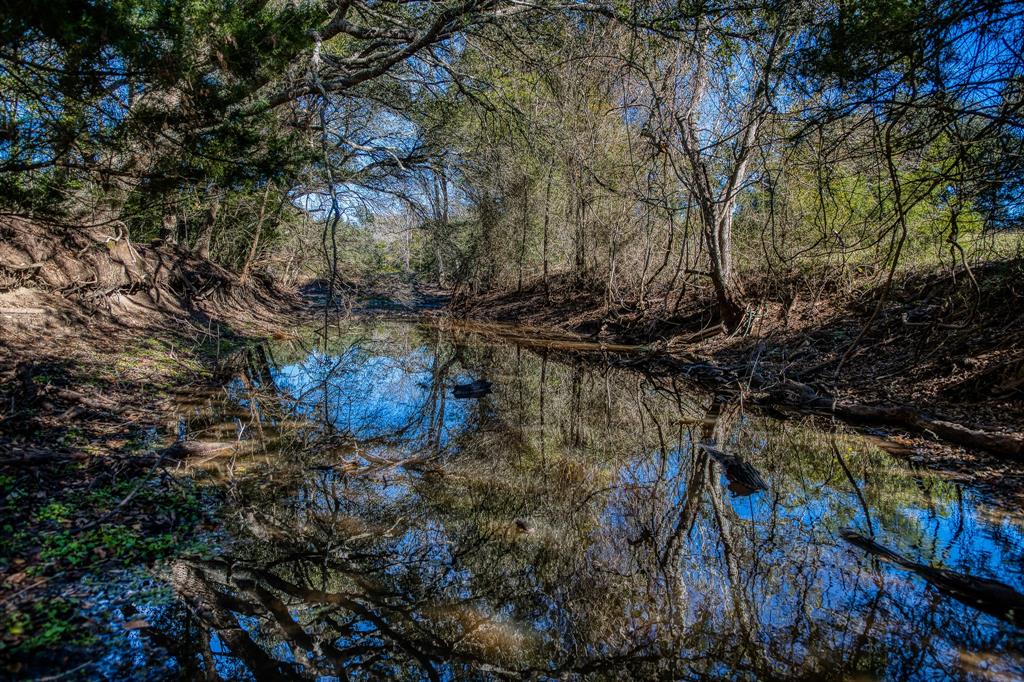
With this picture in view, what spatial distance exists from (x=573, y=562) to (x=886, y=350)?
649cm

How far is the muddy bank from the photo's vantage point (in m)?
5.33

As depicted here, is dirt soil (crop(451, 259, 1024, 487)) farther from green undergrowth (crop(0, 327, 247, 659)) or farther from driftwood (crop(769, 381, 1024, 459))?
green undergrowth (crop(0, 327, 247, 659))

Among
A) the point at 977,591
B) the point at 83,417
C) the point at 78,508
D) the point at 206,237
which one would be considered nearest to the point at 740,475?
the point at 977,591

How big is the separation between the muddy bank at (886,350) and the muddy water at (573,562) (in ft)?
3.63

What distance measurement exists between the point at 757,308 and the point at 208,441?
9.09m

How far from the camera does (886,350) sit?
7.11 m

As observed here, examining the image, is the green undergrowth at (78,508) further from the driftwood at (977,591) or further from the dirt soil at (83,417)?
the driftwood at (977,591)

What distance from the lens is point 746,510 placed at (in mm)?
3551

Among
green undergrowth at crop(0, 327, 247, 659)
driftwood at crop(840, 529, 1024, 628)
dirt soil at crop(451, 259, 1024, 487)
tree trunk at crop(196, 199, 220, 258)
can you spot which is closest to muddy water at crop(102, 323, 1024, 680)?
driftwood at crop(840, 529, 1024, 628)

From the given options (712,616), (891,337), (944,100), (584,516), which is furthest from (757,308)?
(712,616)

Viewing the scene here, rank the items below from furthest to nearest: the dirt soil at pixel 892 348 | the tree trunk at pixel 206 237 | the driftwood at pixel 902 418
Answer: the tree trunk at pixel 206 237, the dirt soil at pixel 892 348, the driftwood at pixel 902 418

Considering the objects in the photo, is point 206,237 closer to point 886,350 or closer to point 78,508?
point 78,508

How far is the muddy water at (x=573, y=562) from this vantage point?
2.11m

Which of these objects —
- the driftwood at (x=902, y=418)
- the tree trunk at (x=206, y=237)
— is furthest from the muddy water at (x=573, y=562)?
the tree trunk at (x=206, y=237)
